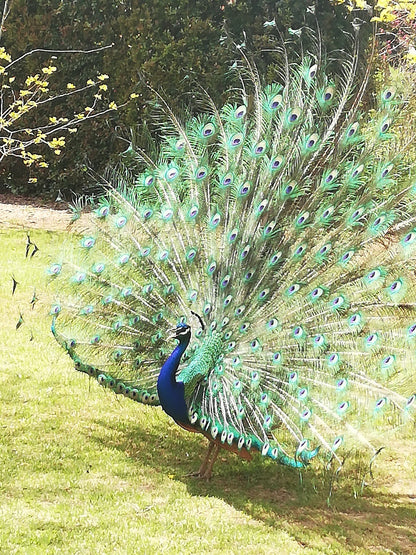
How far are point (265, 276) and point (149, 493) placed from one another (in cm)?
140

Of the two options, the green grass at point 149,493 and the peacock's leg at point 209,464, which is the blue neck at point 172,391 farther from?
the green grass at point 149,493

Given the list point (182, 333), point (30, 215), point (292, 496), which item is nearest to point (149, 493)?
point (292, 496)

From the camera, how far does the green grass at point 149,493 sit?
3.81 metres

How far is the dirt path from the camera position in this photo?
11328 mm

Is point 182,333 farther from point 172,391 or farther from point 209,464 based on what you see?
point 209,464

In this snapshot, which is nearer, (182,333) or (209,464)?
(182,333)

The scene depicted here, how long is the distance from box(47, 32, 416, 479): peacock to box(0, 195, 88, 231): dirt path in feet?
21.5

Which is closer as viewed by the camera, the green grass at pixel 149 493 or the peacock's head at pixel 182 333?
A: the green grass at pixel 149 493

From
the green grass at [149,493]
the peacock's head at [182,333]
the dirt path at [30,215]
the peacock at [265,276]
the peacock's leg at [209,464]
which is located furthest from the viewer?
the dirt path at [30,215]

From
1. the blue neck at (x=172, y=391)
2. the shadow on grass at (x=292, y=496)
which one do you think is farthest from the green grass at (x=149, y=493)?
the blue neck at (x=172, y=391)

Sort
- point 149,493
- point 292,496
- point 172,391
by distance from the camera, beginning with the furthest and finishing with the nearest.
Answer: point 292,496
point 149,493
point 172,391

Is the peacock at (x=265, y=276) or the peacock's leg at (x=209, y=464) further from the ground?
the peacock at (x=265, y=276)

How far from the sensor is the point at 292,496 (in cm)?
443

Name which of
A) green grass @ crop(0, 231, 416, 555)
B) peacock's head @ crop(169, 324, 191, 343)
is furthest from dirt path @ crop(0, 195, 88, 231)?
peacock's head @ crop(169, 324, 191, 343)
